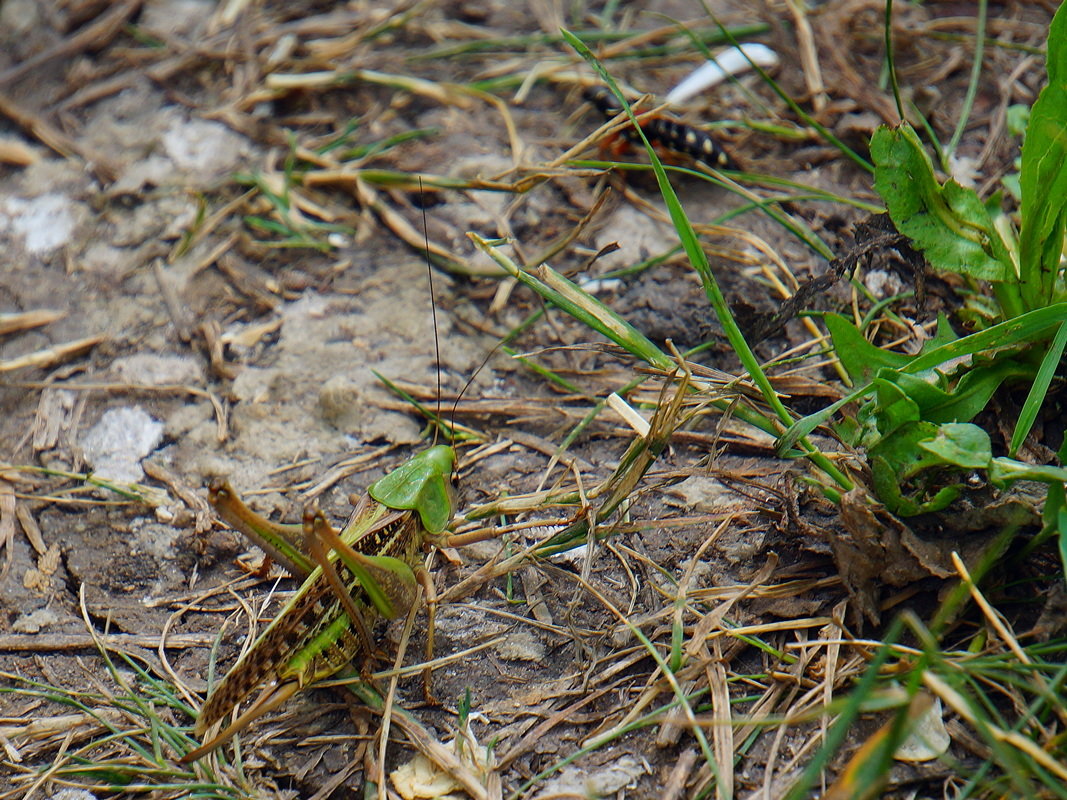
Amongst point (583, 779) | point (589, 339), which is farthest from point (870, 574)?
point (589, 339)

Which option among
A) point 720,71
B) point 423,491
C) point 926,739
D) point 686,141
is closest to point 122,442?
point 423,491

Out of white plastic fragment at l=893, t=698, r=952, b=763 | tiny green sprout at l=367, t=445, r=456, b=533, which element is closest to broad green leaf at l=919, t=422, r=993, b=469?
white plastic fragment at l=893, t=698, r=952, b=763

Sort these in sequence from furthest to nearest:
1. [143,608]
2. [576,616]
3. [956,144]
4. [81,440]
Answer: [956,144] → [81,440] → [143,608] → [576,616]

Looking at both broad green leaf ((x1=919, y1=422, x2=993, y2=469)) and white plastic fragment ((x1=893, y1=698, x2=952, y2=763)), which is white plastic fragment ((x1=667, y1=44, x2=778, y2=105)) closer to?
broad green leaf ((x1=919, y1=422, x2=993, y2=469))

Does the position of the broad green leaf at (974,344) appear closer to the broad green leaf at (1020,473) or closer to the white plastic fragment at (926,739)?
the broad green leaf at (1020,473)

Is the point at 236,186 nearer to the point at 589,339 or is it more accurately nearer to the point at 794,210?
the point at 589,339

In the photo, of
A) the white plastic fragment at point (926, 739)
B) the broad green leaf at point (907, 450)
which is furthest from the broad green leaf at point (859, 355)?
the white plastic fragment at point (926, 739)
